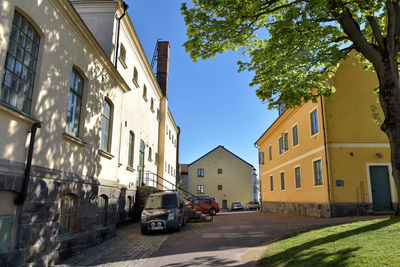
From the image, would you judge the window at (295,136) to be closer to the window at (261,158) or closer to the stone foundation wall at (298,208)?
the stone foundation wall at (298,208)

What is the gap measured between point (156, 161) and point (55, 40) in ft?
61.3

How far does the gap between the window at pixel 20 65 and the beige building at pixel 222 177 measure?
49.2m

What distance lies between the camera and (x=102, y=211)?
1061cm

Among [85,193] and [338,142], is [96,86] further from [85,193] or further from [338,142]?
[338,142]

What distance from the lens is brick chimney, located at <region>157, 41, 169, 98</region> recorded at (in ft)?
92.2

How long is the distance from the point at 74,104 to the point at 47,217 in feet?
11.1

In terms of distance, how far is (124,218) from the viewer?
14.9 metres

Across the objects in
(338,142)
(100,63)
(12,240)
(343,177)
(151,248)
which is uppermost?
(100,63)

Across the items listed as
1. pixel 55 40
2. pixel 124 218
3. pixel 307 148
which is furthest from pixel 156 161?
pixel 55 40

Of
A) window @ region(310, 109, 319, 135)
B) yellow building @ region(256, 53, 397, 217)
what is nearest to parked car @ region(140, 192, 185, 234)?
yellow building @ region(256, 53, 397, 217)

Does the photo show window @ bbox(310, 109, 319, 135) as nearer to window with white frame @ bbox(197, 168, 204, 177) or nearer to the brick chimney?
the brick chimney

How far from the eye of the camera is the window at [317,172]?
17.1m

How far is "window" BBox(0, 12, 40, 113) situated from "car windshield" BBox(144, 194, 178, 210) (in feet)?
26.8

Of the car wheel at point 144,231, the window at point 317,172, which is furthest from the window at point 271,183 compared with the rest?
the car wheel at point 144,231
